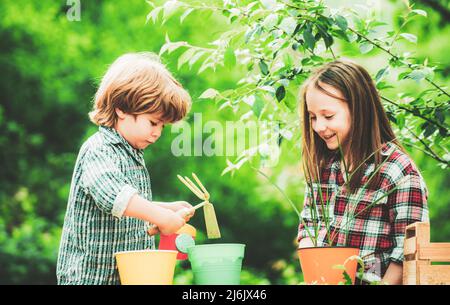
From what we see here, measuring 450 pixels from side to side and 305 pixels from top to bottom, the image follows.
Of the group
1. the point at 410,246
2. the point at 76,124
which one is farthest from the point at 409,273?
the point at 76,124

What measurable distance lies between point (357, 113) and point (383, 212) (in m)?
0.36

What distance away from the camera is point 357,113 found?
7.31 feet

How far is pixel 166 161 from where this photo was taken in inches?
323

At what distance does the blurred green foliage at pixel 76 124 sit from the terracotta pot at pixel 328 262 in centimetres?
617

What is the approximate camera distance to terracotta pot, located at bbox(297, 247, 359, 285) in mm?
1718

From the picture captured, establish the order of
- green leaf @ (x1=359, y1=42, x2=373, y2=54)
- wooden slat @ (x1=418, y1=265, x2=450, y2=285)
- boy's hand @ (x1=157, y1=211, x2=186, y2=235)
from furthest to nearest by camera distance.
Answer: green leaf @ (x1=359, y1=42, x2=373, y2=54) < boy's hand @ (x1=157, y1=211, x2=186, y2=235) < wooden slat @ (x1=418, y1=265, x2=450, y2=285)

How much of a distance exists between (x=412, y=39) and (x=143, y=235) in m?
1.26

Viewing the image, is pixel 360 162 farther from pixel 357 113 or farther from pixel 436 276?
pixel 436 276

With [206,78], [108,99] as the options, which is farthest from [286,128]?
[206,78]

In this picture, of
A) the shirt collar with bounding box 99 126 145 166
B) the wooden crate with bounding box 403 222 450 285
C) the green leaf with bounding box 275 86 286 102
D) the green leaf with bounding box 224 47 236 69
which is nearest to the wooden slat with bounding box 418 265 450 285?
the wooden crate with bounding box 403 222 450 285

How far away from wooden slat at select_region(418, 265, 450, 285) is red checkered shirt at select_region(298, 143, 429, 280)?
0.26m

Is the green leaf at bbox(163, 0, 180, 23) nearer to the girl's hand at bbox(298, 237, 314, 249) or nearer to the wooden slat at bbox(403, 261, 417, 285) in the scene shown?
the girl's hand at bbox(298, 237, 314, 249)
